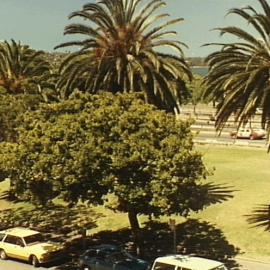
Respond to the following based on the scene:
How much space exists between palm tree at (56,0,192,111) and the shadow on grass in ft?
26.5

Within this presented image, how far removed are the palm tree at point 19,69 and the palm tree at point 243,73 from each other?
17553mm

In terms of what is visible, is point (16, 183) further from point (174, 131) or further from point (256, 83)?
point (256, 83)

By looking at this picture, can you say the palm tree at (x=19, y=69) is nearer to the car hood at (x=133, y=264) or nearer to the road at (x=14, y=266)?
the road at (x=14, y=266)

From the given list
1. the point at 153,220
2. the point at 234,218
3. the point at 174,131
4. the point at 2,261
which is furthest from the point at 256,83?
the point at 2,261

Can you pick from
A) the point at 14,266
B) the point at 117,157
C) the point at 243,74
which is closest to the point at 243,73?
the point at 243,74

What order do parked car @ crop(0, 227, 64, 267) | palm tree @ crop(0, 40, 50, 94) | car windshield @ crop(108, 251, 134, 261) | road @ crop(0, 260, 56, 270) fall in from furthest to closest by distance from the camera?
palm tree @ crop(0, 40, 50, 94)
road @ crop(0, 260, 56, 270)
parked car @ crop(0, 227, 64, 267)
car windshield @ crop(108, 251, 134, 261)

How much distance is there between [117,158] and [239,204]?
13220mm

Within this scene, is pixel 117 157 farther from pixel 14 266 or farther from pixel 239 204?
pixel 239 204

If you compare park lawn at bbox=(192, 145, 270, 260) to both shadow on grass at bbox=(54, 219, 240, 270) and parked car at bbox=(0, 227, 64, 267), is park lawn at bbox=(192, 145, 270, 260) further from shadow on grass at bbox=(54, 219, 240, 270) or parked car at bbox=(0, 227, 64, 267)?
parked car at bbox=(0, 227, 64, 267)

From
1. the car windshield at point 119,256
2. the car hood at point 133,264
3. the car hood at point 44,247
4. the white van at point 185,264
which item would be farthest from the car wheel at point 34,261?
the white van at point 185,264

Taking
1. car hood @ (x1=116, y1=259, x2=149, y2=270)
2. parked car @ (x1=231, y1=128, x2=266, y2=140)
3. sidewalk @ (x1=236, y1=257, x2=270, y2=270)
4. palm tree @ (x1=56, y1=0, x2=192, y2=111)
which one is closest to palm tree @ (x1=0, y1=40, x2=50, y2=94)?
palm tree @ (x1=56, y1=0, x2=192, y2=111)

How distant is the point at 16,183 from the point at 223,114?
11.5 m

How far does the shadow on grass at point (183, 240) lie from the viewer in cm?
2738

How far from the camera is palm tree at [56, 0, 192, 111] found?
110 feet
